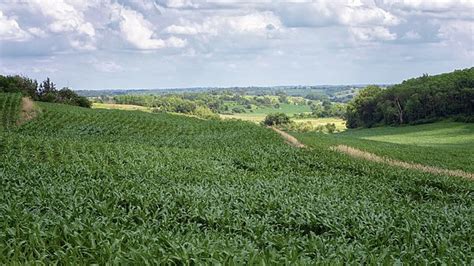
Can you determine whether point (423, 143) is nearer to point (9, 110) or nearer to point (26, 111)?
point (26, 111)

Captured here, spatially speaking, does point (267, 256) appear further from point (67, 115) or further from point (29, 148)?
point (67, 115)

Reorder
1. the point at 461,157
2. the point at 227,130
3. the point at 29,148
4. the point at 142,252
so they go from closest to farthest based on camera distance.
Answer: the point at 142,252 → the point at 29,148 → the point at 461,157 → the point at 227,130

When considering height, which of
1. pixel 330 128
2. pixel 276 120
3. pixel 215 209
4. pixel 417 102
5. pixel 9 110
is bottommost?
pixel 330 128

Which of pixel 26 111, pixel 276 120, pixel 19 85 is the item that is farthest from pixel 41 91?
pixel 276 120

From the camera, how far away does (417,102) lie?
98750 mm

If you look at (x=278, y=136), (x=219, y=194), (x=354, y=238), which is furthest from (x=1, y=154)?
(x=278, y=136)

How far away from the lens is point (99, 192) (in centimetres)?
1337

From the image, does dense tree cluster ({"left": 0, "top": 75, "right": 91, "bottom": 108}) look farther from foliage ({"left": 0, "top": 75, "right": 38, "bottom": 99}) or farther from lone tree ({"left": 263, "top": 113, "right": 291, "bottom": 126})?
lone tree ({"left": 263, "top": 113, "right": 291, "bottom": 126})

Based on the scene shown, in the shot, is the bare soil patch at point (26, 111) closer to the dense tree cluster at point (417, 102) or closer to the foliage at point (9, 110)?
the foliage at point (9, 110)

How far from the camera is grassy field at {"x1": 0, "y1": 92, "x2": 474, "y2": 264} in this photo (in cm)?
794

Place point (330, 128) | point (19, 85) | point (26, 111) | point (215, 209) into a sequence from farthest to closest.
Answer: point (330, 128) → point (19, 85) → point (26, 111) → point (215, 209)

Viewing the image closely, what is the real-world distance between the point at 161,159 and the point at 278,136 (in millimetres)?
17405

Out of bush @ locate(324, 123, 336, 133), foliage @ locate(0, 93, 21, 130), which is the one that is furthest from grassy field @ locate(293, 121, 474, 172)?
bush @ locate(324, 123, 336, 133)

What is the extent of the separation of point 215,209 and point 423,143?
198 feet
